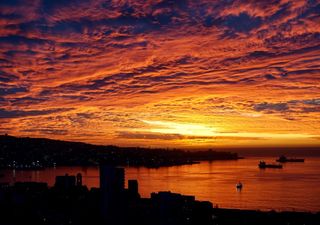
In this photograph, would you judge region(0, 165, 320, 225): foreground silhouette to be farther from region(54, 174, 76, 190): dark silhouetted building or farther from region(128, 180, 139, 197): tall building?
region(54, 174, 76, 190): dark silhouetted building

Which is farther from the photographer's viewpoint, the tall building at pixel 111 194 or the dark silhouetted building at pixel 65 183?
the dark silhouetted building at pixel 65 183

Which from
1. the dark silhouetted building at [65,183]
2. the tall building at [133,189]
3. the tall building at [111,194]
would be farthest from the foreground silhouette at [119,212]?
the dark silhouetted building at [65,183]

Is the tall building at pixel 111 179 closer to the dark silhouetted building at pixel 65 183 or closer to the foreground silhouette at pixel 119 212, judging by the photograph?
the foreground silhouette at pixel 119 212

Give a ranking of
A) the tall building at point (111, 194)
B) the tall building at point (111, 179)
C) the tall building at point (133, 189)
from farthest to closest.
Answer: the tall building at point (133, 189), the tall building at point (111, 179), the tall building at point (111, 194)

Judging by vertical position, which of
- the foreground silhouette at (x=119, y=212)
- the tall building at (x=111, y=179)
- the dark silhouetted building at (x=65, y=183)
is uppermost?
the tall building at (x=111, y=179)

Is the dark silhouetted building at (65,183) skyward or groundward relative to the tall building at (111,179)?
groundward

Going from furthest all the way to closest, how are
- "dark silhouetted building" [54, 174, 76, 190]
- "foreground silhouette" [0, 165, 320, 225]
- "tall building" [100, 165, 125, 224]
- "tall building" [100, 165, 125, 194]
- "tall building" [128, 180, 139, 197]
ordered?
1. "dark silhouetted building" [54, 174, 76, 190]
2. "tall building" [128, 180, 139, 197]
3. "tall building" [100, 165, 125, 194]
4. "tall building" [100, 165, 125, 224]
5. "foreground silhouette" [0, 165, 320, 225]

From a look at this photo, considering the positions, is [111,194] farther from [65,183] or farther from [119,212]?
[65,183]

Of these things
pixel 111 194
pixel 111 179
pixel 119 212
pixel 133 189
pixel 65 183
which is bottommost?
pixel 119 212

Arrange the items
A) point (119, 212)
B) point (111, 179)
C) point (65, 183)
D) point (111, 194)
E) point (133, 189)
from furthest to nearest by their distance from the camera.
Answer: point (65, 183)
point (133, 189)
point (111, 179)
point (111, 194)
point (119, 212)

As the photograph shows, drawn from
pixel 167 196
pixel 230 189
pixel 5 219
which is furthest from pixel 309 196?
pixel 5 219

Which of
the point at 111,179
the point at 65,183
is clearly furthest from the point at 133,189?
the point at 65,183

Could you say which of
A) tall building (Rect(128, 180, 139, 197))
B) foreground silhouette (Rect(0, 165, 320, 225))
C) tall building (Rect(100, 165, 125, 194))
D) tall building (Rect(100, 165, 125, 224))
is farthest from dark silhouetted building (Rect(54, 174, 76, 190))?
tall building (Rect(100, 165, 125, 224))

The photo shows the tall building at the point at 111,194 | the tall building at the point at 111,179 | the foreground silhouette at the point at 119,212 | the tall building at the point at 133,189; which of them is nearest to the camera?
the foreground silhouette at the point at 119,212
